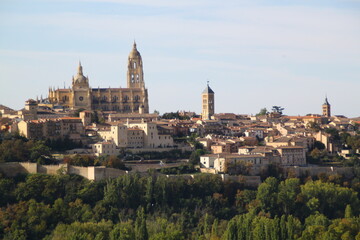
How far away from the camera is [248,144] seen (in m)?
65.5

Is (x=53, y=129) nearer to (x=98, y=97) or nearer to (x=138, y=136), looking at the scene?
(x=138, y=136)

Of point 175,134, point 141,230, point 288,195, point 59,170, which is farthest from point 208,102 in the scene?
point 141,230

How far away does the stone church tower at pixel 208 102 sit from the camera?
261ft

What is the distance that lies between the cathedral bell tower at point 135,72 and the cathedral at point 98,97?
3.32m

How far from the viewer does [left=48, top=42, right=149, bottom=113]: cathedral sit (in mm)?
77625

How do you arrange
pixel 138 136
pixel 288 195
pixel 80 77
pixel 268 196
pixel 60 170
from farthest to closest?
pixel 80 77 → pixel 138 136 → pixel 288 195 → pixel 268 196 → pixel 60 170

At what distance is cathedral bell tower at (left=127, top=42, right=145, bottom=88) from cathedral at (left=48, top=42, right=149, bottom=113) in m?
3.32

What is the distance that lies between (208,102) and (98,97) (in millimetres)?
9104

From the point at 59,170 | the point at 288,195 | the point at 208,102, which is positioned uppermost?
the point at 208,102

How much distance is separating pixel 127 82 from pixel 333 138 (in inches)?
895

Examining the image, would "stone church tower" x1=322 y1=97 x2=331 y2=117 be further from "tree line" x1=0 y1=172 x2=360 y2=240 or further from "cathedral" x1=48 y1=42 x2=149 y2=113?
"tree line" x1=0 y1=172 x2=360 y2=240

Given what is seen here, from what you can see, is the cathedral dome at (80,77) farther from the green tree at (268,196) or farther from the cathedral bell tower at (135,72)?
the green tree at (268,196)

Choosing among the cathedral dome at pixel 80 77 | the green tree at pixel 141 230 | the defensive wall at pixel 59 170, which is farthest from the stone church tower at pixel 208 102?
the green tree at pixel 141 230

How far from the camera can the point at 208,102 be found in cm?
7994
